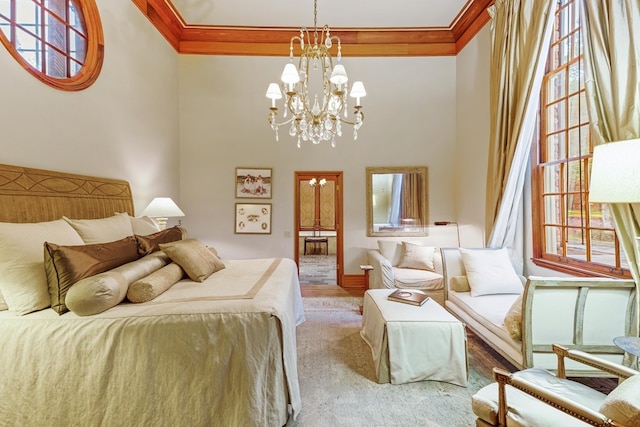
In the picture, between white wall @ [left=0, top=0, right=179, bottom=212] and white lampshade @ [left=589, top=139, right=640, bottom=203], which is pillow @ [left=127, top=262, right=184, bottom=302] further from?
white lampshade @ [left=589, top=139, right=640, bottom=203]

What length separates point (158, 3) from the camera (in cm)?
417

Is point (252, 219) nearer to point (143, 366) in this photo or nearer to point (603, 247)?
point (143, 366)

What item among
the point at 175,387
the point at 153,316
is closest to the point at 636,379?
the point at 175,387

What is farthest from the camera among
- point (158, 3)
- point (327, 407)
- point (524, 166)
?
point (158, 3)

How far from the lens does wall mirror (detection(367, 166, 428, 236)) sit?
5.23m

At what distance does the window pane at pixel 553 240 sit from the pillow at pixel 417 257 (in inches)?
61.5

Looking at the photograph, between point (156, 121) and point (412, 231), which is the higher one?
point (156, 121)

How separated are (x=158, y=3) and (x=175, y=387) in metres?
4.93

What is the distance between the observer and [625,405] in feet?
3.37

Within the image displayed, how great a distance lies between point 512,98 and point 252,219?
413cm

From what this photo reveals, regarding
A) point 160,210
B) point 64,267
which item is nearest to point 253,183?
point 160,210

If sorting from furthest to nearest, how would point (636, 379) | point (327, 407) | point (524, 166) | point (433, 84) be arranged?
1. point (433, 84)
2. point (524, 166)
3. point (327, 407)
4. point (636, 379)

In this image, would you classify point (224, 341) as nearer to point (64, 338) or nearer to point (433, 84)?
point (64, 338)

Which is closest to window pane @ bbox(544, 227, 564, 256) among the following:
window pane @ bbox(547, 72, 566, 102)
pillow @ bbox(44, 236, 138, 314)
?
window pane @ bbox(547, 72, 566, 102)
